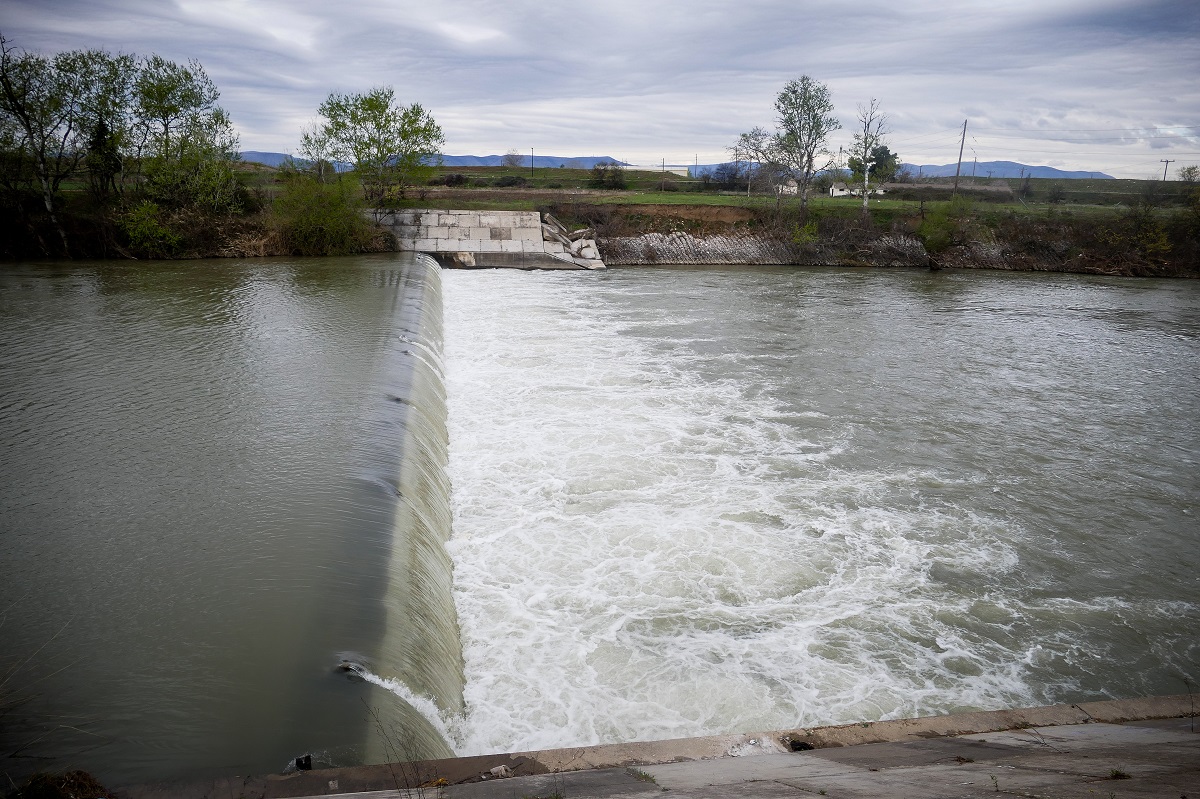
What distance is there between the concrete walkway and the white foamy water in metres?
0.74

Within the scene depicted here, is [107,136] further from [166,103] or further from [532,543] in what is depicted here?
[532,543]

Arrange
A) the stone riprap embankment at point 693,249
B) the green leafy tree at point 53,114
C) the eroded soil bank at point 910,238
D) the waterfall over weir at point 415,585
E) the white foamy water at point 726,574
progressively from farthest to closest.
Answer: the stone riprap embankment at point 693,249 < the eroded soil bank at point 910,238 < the green leafy tree at point 53,114 < the white foamy water at point 726,574 < the waterfall over weir at point 415,585

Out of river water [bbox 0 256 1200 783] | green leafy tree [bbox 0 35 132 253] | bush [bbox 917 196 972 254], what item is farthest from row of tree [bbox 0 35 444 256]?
bush [bbox 917 196 972 254]

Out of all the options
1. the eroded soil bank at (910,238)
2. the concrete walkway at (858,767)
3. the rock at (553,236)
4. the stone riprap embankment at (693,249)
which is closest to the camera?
the concrete walkway at (858,767)

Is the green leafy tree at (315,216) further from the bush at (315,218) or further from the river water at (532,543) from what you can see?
the river water at (532,543)

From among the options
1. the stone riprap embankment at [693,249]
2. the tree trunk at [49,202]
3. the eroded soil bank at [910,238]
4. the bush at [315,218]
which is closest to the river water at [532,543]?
the tree trunk at [49,202]

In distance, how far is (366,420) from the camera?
7684mm

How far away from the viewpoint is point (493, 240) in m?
30.8

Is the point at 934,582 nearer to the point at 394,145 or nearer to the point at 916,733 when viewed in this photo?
the point at 916,733

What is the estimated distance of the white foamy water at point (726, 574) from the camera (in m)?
4.56

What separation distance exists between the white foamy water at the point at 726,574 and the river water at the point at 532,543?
31mm

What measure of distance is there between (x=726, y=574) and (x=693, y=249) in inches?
1137

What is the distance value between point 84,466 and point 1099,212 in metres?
45.4

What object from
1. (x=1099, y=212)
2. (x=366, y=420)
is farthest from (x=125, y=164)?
(x=1099, y=212)
